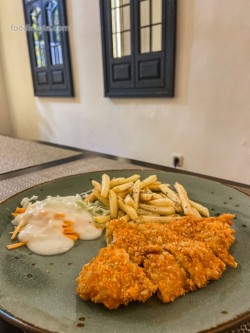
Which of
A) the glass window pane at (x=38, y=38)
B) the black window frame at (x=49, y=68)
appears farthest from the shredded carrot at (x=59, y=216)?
the glass window pane at (x=38, y=38)

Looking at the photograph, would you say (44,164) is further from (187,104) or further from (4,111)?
(4,111)

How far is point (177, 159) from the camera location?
10.6ft

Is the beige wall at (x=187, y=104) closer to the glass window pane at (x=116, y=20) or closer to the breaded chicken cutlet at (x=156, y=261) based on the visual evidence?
the glass window pane at (x=116, y=20)

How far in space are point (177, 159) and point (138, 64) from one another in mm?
1243

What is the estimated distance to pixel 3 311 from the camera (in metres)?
0.54

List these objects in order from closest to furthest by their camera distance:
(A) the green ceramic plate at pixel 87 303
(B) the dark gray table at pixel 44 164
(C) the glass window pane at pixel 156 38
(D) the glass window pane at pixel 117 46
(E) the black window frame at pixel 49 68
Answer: (A) the green ceramic plate at pixel 87 303 → (B) the dark gray table at pixel 44 164 → (C) the glass window pane at pixel 156 38 → (D) the glass window pane at pixel 117 46 → (E) the black window frame at pixel 49 68

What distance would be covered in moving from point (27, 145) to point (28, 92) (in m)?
3.57

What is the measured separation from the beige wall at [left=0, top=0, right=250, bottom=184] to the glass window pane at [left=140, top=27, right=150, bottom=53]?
1.37ft

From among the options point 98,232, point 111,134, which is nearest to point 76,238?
point 98,232

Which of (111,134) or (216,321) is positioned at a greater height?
(216,321)

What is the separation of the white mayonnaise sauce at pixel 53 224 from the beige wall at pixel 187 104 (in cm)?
214

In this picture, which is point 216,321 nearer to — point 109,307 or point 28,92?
point 109,307

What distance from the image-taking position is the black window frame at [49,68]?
4051 mm

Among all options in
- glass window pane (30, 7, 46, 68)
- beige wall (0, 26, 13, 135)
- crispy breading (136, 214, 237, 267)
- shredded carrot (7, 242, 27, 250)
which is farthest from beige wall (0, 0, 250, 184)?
shredded carrot (7, 242, 27, 250)
